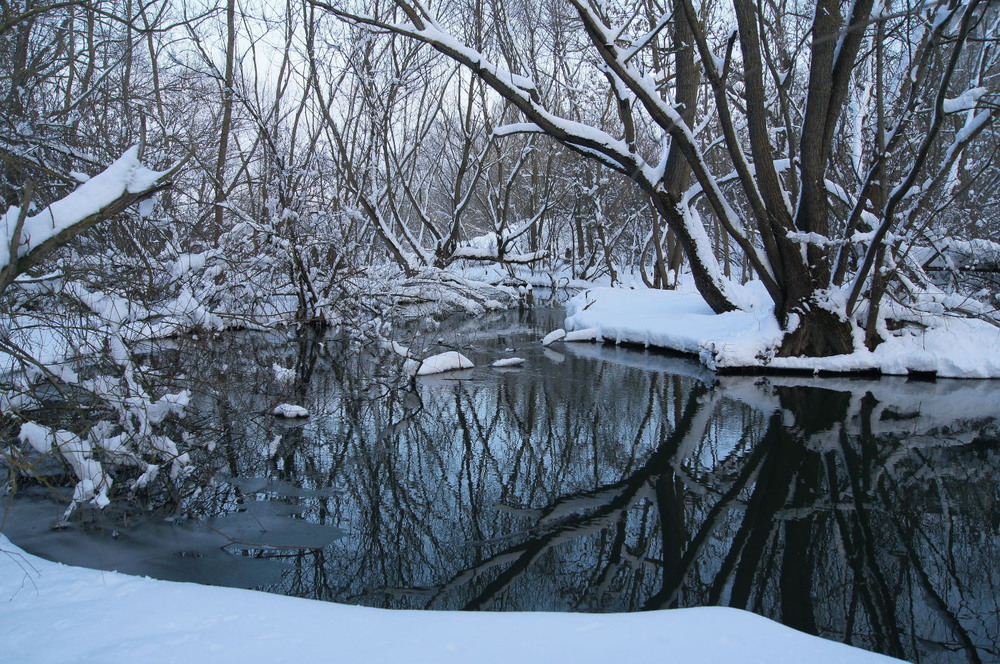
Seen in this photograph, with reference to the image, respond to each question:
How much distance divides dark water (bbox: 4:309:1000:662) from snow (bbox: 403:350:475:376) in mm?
1326

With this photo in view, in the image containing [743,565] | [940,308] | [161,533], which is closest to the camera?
[743,565]

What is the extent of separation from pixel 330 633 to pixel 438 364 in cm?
745

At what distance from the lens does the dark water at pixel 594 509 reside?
3.79 metres

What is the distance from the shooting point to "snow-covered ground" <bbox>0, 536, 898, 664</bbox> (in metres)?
2.56

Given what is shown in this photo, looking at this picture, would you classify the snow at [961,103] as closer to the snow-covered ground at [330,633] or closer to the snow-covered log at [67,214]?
the snow-covered ground at [330,633]

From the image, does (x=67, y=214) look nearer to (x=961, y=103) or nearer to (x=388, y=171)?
(x=961, y=103)

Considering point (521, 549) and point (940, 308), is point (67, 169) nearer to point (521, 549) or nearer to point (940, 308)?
point (521, 549)

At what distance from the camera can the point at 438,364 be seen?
1019cm

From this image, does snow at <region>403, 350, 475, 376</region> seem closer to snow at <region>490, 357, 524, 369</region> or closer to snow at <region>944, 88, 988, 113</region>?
snow at <region>490, 357, 524, 369</region>

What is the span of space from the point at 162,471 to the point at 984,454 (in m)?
7.25

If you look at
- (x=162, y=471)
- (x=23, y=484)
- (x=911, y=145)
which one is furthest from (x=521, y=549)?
(x=911, y=145)

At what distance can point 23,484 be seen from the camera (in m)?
5.20

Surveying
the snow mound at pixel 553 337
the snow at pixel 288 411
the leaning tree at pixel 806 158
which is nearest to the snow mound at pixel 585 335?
the snow mound at pixel 553 337

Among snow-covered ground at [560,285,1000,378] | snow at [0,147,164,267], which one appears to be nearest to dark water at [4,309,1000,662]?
snow-covered ground at [560,285,1000,378]
